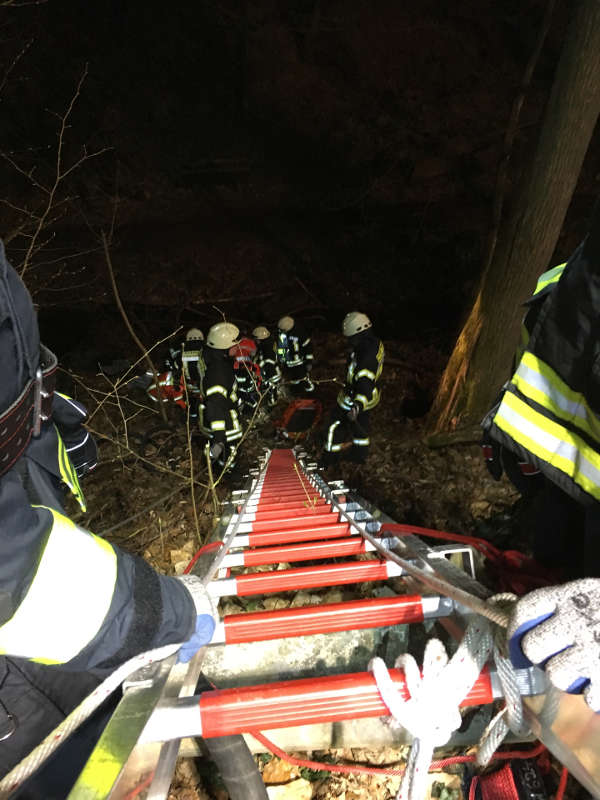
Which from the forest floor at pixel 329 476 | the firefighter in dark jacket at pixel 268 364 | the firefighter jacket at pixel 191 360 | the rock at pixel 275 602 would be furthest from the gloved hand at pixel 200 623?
the firefighter in dark jacket at pixel 268 364

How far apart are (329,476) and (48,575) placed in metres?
5.76

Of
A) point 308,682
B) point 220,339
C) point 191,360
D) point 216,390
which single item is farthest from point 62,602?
point 191,360

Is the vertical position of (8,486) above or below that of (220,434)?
above

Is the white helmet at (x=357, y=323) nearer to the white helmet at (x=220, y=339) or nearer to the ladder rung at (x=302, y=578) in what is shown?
the white helmet at (x=220, y=339)

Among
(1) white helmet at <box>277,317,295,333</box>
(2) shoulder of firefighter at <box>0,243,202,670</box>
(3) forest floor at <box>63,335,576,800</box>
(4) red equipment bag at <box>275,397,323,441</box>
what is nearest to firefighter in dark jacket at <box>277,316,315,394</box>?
(1) white helmet at <box>277,317,295,333</box>

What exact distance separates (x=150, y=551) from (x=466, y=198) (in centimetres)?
1097

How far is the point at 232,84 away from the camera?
10992mm

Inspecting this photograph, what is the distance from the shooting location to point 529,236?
4.54 meters

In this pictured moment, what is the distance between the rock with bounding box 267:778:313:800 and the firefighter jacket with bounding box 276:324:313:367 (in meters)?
7.27

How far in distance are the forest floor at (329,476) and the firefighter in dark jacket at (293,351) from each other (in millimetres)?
1297

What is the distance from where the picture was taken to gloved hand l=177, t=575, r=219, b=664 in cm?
136

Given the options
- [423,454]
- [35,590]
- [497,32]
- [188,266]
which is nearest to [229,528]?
[35,590]

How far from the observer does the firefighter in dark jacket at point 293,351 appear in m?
→ 8.74

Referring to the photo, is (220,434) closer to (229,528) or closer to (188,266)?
(229,528)
